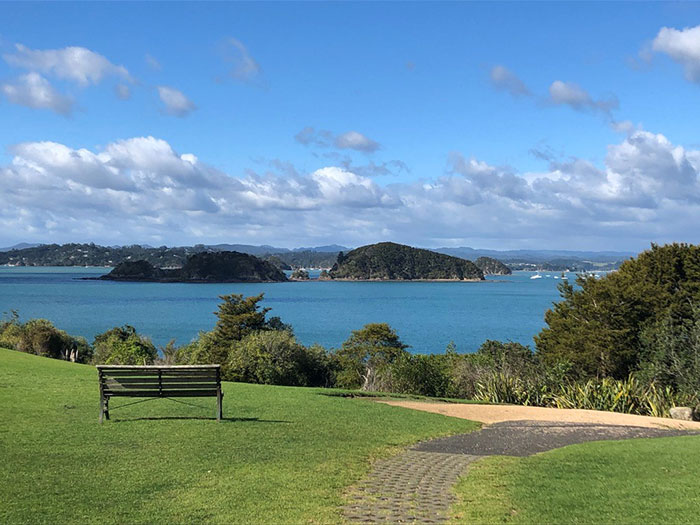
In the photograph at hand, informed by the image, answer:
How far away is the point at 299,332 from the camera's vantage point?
7975 centimetres

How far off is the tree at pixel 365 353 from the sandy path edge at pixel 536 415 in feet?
53.5

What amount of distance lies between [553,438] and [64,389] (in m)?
10.4

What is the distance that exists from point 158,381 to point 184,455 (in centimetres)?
234

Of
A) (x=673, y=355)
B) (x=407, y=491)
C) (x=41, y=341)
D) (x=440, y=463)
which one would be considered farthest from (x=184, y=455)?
(x=41, y=341)

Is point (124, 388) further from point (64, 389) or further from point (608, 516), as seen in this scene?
point (608, 516)

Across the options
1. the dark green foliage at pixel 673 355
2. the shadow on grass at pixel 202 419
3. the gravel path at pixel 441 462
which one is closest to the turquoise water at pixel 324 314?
the dark green foliage at pixel 673 355

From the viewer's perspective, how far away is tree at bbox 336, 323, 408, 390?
3391 cm

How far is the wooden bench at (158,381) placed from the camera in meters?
10.1

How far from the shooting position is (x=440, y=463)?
8.98 meters

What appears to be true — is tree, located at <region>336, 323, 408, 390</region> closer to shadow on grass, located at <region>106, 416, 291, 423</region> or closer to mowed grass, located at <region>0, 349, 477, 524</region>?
mowed grass, located at <region>0, 349, 477, 524</region>

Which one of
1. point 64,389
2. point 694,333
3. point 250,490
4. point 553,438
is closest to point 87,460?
point 250,490

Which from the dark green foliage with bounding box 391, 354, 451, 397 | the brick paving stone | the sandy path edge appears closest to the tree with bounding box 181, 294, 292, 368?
the dark green foliage with bounding box 391, 354, 451, 397

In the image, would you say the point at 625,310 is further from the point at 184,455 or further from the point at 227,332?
the point at 184,455

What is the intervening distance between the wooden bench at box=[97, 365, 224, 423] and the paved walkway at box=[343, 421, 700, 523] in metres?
3.33
